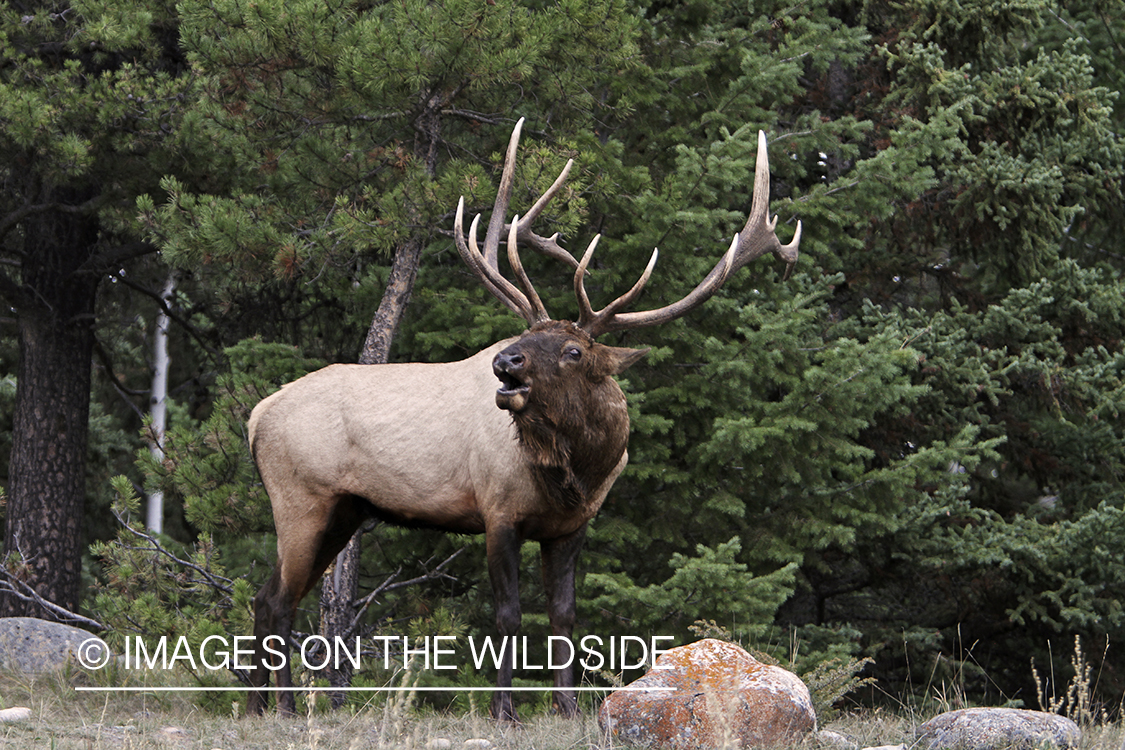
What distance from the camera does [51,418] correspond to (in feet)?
34.1

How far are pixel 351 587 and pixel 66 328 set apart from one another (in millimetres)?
4526

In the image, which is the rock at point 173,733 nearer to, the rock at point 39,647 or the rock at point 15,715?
the rock at point 15,715

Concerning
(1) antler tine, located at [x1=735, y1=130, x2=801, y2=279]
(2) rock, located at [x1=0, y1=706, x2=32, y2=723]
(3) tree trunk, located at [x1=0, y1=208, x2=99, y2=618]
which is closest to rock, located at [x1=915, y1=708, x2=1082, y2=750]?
(1) antler tine, located at [x1=735, y1=130, x2=801, y2=279]

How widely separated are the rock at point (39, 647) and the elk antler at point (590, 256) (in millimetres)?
3211

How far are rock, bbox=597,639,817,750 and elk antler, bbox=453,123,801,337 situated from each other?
1631mm

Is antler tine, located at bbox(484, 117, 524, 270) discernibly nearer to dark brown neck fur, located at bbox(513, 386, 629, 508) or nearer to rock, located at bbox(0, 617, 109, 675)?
dark brown neck fur, located at bbox(513, 386, 629, 508)

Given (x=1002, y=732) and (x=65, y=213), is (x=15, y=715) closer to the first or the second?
(x=1002, y=732)

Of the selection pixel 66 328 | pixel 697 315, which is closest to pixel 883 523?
pixel 697 315

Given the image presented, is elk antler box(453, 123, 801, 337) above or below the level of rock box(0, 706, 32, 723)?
above

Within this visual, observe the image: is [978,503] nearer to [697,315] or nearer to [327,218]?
[697,315]

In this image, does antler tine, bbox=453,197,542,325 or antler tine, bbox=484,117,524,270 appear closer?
antler tine, bbox=453,197,542,325

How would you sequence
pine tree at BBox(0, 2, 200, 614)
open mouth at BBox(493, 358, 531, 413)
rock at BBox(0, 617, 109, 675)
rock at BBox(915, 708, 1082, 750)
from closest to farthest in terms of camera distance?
1. rock at BBox(915, 708, 1082, 750)
2. open mouth at BBox(493, 358, 531, 413)
3. rock at BBox(0, 617, 109, 675)
4. pine tree at BBox(0, 2, 200, 614)

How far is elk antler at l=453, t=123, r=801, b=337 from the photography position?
5.54m

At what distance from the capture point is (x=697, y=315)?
9.07 m
